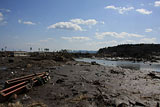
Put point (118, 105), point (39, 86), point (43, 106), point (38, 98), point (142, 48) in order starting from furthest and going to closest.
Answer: point (142, 48) → point (39, 86) → point (38, 98) → point (118, 105) → point (43, 106)

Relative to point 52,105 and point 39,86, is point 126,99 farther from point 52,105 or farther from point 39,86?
point 39,86

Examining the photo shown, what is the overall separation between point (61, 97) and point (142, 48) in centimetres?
13956

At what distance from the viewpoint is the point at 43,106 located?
6.41m

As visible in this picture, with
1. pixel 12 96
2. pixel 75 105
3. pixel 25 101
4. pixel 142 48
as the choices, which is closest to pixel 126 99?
pixel 75 105

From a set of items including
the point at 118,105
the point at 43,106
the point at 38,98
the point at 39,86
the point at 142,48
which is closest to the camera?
the point at 43,106

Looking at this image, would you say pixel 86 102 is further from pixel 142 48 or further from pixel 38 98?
pixel 142 48

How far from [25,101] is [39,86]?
119 inches

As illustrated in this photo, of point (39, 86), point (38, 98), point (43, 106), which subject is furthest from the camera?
point (39, 86)

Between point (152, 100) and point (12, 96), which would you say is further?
point (152, 100)

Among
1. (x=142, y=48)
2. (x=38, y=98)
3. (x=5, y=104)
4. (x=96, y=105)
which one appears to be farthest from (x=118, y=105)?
(x=142, y=48)

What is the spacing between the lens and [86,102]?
23.4ft

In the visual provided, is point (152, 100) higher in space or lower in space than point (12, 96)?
lower

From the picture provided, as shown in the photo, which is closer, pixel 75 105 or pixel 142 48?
pixel 75 105

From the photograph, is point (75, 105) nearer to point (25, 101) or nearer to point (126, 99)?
point (25, 101)
